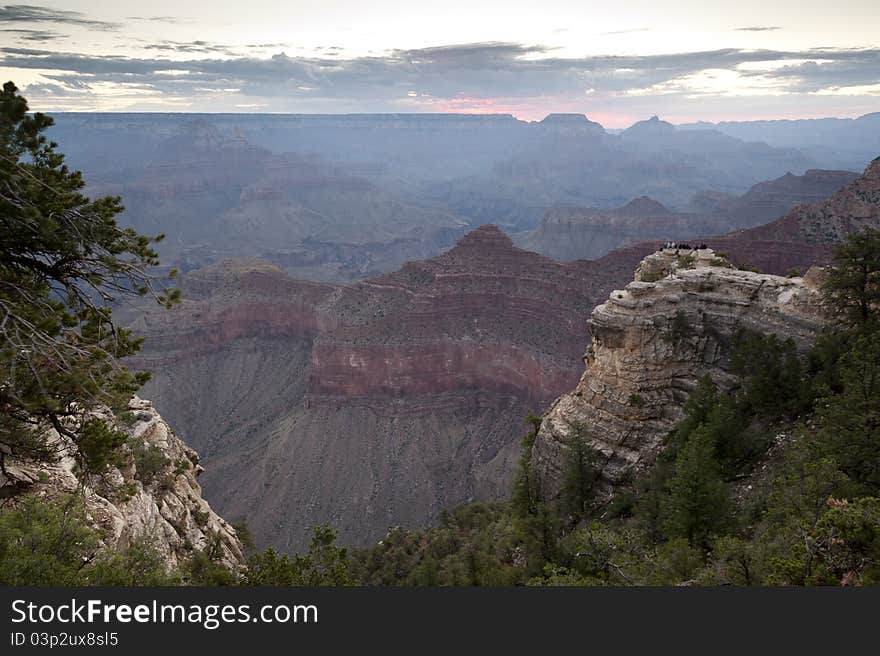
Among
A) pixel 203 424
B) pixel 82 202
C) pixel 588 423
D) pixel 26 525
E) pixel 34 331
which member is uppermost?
pixel 82 202

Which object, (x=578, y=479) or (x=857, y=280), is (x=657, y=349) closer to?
(x=578, y=479)

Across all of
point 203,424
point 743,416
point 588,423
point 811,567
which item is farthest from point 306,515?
point 811,567

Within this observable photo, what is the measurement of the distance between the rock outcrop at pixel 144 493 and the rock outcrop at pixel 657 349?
15765 millimetres

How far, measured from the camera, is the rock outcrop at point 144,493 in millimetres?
12578

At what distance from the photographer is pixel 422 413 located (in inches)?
2542

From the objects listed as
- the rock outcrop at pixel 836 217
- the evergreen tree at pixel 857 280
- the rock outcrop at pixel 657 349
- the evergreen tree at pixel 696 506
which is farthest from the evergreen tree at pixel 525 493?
the rock outcrop at pixel 836 217

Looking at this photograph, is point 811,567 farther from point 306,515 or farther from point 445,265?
point 445,265

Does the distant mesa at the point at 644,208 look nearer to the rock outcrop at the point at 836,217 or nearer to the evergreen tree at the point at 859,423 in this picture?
the rock outcrop at the point at 836,217

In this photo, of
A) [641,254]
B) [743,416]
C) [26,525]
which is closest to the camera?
[26,525]

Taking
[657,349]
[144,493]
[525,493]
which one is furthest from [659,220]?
[144,493]

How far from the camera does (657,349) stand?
2634cm

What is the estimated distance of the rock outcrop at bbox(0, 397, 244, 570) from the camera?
41.3 ft

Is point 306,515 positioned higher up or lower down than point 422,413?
lower down

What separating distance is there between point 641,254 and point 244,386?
188 ft
